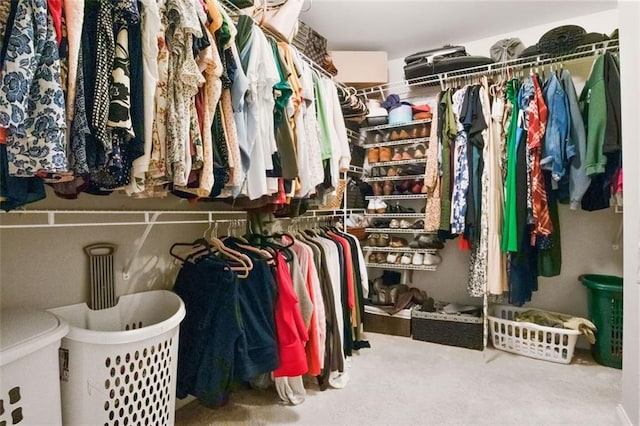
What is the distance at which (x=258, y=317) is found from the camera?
53.0 inches

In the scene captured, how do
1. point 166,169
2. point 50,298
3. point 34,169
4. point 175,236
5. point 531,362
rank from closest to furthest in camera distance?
point 34,169
point 166,169
point 50,298
point 175,236
point 531,362

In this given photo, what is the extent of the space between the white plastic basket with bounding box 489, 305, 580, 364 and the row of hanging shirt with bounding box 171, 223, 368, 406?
3.70ft

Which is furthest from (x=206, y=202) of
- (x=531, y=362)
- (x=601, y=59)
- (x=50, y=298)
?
(x=601, y=59)

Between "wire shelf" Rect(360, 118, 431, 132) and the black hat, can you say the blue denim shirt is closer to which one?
the black hat

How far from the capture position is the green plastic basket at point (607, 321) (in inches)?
77.3

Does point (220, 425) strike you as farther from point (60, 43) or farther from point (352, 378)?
point (60, 43)

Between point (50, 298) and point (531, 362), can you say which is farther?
point (531, 362)

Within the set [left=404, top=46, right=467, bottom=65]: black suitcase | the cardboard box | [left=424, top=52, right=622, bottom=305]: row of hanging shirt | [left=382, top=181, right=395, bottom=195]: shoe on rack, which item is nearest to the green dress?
[left=424, top=52, right=622, bottom=305]: row of hanging shirt

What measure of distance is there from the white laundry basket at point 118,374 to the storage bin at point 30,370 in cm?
8

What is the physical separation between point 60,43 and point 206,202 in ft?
3.48

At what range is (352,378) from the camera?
1.86 m

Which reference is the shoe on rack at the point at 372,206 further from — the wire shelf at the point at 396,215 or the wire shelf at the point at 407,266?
the wire shelf at the point at 407,266

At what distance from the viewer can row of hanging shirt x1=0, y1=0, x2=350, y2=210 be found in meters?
0.68

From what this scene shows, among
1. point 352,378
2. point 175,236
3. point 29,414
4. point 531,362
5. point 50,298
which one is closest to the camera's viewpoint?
point 29,414
